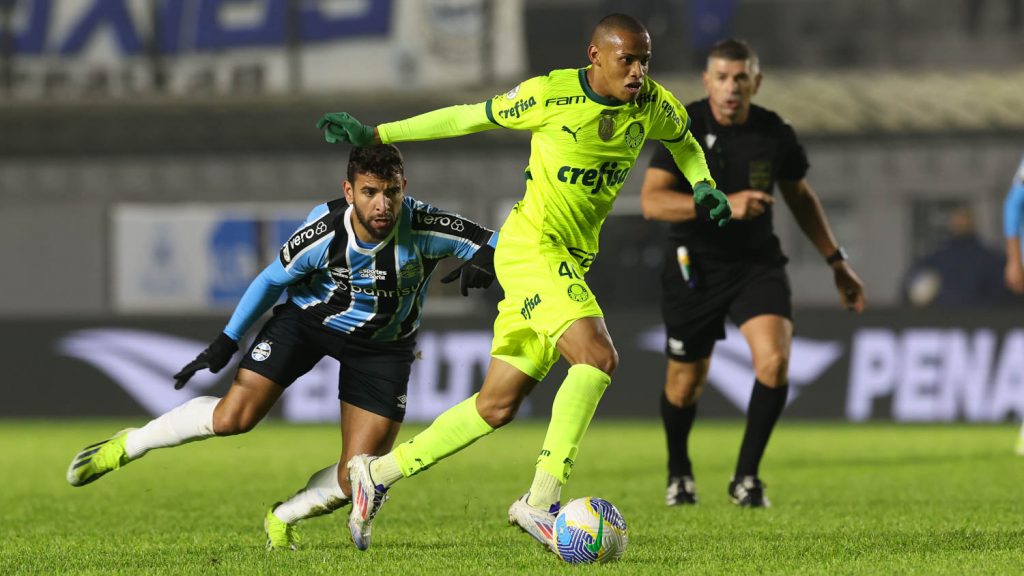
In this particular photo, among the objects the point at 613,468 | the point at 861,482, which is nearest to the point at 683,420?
the point at 861,482

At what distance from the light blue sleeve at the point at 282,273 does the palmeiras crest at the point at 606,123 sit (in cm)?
111

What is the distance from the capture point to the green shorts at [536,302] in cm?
607

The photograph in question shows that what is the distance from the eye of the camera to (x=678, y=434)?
8.33 metres

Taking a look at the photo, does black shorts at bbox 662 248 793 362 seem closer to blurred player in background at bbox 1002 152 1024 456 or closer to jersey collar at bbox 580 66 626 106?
jersey collar at bbox 580 66 626 106

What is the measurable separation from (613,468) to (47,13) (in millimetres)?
14940

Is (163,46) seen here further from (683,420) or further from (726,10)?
(683,420)

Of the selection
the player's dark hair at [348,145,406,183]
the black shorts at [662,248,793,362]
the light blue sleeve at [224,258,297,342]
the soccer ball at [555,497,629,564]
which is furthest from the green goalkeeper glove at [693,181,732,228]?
the black shorts at [662,248,793,362]

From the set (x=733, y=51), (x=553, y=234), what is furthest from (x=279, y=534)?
(x=733, y=51)

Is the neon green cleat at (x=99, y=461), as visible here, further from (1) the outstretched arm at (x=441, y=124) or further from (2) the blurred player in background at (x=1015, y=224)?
(2) the blurred player in background at (x=1015, y=224)

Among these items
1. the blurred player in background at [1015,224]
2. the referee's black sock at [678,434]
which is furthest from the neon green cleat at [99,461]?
the blurred player in background at [1015,224]

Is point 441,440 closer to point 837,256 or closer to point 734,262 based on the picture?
point 734,262

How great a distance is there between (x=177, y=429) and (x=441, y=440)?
121 cm

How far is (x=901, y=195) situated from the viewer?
2211cm

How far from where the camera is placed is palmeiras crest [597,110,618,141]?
6156 mm
